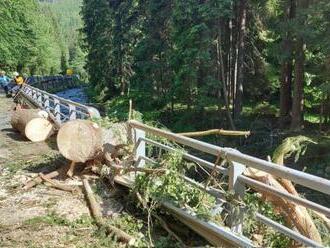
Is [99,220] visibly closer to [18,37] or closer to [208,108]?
[208,108]

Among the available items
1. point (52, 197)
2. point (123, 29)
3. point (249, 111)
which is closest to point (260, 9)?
point (249, 111)

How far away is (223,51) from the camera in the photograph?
30.0 m

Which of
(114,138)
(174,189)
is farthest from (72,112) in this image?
(174,189)

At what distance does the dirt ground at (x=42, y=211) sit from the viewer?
6.51 m

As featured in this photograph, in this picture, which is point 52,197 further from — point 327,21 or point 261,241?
point 327,21

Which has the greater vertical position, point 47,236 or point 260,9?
point 260,9

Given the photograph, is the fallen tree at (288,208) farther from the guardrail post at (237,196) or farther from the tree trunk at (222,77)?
the tree trunk at (222,77)

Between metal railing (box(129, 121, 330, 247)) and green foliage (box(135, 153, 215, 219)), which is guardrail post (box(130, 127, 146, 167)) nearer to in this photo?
green foliage (box(135, 153, 215, 219))

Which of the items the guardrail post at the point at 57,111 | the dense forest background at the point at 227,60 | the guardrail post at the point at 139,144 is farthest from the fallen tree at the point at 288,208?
the dense forest background at the point at 227,60

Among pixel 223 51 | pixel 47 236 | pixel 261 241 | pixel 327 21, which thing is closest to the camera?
pixel 261 241

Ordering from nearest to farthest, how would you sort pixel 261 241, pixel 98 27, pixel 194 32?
1. pixel 261 241
2. pixel 194 32
3. pixel 98 27

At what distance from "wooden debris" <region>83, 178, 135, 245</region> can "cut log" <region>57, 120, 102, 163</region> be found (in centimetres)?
49

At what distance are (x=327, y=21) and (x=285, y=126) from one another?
884cm

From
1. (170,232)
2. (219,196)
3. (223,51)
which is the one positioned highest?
(223,51)
